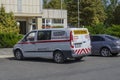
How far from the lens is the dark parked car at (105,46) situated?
24.3 m

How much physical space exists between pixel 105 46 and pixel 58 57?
5.47 m

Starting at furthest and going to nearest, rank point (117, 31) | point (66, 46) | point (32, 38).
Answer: point (117, 31) → point (32, 38) → point (66, 46)

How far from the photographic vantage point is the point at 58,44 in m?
19.9

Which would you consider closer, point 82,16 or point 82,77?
point 82,77

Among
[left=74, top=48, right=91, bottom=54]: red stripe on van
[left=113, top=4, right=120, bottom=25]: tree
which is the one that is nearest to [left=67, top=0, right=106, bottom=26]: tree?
[left=113, top=4, right=120, bottom=25]: tree

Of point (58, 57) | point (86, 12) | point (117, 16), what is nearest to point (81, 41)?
point (58, 57)

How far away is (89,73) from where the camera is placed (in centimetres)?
1534

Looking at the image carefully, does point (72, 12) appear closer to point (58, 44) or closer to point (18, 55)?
point (18, 55)

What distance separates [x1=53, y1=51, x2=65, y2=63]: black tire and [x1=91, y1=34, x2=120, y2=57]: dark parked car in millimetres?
5346

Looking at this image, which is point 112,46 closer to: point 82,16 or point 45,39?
point 45,39

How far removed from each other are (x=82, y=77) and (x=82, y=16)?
6832 cm

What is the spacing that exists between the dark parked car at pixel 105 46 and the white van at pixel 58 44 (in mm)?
3793

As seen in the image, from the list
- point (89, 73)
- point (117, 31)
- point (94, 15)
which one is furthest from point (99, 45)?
point (94, 15)

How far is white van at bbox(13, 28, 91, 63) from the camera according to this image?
64.2ft
